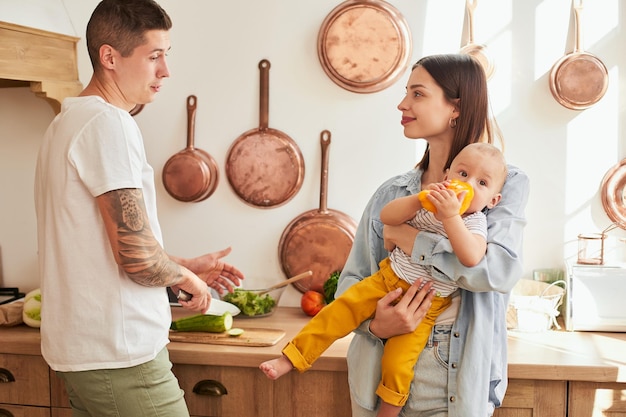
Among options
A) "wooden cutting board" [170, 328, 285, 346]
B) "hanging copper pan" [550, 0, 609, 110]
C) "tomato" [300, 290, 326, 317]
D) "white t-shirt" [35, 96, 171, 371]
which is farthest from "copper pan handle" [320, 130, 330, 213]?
"white t-shirt" [35, 96, 171, 371]

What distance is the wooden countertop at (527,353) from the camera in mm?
2059

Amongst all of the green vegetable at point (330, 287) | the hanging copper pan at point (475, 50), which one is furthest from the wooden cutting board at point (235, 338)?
the hanging copper pan at point (475, 50)

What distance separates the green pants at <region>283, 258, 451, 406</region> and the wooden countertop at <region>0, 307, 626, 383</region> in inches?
13.9

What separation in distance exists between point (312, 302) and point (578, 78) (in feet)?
4.26

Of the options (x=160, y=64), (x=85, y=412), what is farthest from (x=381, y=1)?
(x=85, y=412)

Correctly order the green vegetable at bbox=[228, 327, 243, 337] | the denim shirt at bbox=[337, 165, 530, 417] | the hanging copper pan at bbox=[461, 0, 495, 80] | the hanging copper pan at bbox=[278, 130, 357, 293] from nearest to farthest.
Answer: the denim shirt at bbox=[337, 165, 530, 417], the green vegetable at bbox=[228, 327, 243, 337], the hanging copper pan at bbox=[461, 0, 495, 80], the hanging copper pan at bbox=[278, 130, 357, 293]

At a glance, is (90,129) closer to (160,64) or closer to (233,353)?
(160,64)

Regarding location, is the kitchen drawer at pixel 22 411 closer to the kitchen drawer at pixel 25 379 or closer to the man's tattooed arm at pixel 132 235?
the kitchen drawer at pixel 25 379

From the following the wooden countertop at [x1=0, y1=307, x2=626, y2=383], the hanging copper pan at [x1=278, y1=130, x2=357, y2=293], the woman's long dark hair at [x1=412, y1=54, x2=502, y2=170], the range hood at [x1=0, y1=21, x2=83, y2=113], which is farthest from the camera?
the hanging copper pan at [x1=278, y1=130, x2=357, y2=293]

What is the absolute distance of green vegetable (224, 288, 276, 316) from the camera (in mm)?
2615

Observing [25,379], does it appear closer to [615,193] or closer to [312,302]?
[312,302]

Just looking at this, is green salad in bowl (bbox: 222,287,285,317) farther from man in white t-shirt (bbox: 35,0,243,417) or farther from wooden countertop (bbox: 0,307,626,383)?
man in white t-shirt (bbox: 35,0,243,417)

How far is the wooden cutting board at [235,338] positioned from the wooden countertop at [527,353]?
2 centimetres

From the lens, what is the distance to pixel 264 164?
2.78 m
